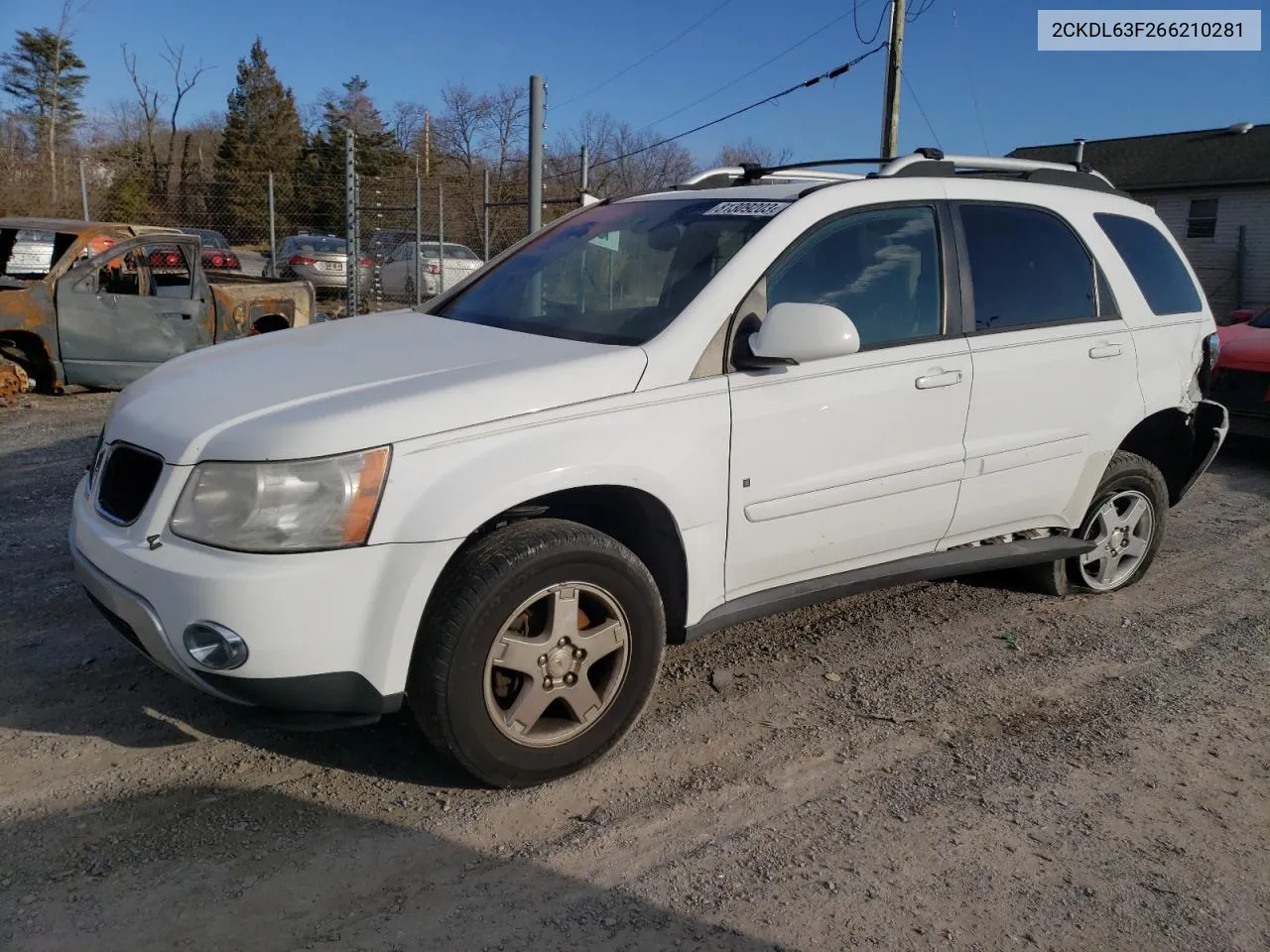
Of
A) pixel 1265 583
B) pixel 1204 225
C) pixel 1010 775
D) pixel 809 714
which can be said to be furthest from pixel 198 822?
pixel 1204 225

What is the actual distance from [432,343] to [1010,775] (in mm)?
2470

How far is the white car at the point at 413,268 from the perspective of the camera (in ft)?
52.1

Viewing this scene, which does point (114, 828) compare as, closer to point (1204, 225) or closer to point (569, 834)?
point (569, 834)

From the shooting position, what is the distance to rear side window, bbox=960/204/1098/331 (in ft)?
13.8

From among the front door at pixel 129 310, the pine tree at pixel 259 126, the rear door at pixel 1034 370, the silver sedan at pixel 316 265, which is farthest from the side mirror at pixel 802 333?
the pine tree at pixel 259 126

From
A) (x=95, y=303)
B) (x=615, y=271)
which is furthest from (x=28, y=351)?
(x=615, y=271)

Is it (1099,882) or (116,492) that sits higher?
(116,492)

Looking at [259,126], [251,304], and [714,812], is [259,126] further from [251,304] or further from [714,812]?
[714,812]

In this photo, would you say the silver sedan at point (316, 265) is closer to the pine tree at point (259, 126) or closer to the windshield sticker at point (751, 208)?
the pine tree at point (259, 126)

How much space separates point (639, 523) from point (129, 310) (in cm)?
830

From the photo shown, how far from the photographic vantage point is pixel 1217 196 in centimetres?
2700

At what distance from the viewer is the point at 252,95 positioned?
148 ft

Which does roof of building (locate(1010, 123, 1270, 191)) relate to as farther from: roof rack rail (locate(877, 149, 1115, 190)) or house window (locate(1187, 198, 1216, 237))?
roof rack rail (locate(877, 149, 1115, 190))

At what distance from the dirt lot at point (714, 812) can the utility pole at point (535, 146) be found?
20.2 feet
